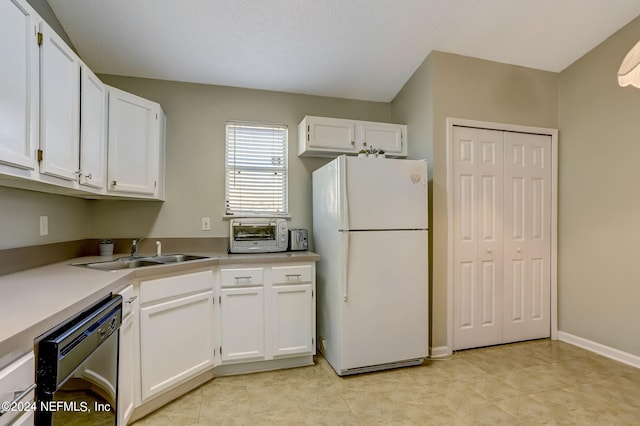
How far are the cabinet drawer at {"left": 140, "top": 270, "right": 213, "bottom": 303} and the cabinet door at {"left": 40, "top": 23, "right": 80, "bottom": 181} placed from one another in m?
0.76

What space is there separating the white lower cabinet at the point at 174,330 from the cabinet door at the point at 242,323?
0.10m

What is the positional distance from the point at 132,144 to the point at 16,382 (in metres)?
1.93

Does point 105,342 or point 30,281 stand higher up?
point 30,281

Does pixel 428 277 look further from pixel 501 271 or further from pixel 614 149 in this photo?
pixel 614 149

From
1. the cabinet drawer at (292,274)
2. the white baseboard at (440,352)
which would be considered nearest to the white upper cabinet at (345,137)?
the cabinet drawer at (292,274)

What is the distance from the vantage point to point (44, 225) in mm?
2088

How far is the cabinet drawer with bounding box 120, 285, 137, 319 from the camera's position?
66.8 inches

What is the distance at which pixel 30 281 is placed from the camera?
1.54 metres

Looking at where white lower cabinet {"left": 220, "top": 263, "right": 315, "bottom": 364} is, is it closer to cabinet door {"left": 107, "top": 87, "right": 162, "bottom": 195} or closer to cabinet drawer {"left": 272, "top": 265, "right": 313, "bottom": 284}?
cabinet drawer {"left": 272, "top": 265, "right": 313, "bottom": 284}

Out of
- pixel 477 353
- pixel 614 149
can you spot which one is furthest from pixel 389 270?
pixel 614 149

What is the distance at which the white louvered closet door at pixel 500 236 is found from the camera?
2.93 m

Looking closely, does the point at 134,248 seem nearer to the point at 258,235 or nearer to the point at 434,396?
the point at 258,235

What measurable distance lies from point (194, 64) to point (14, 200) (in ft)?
5.37

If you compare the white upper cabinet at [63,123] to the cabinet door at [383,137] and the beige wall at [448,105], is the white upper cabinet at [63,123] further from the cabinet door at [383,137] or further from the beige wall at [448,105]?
the beige wall at [448,105]
